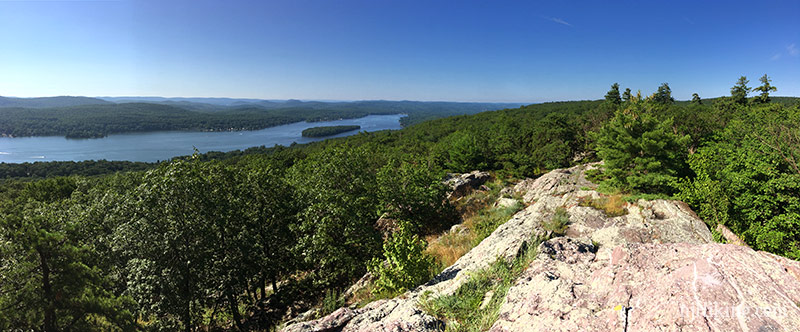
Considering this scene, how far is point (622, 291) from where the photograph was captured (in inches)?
187

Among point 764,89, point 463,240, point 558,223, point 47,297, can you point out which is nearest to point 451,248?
point 463,240

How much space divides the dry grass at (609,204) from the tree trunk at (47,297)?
1770cm

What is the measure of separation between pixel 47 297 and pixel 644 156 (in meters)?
24.1

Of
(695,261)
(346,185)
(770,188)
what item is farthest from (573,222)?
(770,188)

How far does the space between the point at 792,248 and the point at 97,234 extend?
27980 mm

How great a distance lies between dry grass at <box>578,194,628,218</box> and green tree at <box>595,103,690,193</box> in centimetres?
133

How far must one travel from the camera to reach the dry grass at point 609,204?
12.0 metres

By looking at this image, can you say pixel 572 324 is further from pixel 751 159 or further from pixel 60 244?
pixel 751 159

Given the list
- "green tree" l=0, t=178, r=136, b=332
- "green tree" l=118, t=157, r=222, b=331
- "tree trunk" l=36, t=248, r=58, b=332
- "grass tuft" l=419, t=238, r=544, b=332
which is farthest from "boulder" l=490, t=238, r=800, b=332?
"tree trunk" l=36, t=248, r=58, b=332

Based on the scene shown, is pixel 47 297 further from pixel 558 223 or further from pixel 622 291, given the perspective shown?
pixel 558 223

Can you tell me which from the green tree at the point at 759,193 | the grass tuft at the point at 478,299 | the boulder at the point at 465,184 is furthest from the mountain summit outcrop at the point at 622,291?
the boulder at the point at 465,184

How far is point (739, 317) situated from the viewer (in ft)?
11.7

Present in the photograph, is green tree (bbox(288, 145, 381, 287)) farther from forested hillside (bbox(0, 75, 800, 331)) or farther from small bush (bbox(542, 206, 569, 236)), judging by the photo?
small bush (bbox(542, 206, 569, 236))

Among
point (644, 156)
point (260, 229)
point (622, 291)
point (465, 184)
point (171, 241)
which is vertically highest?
point (644, 156)
